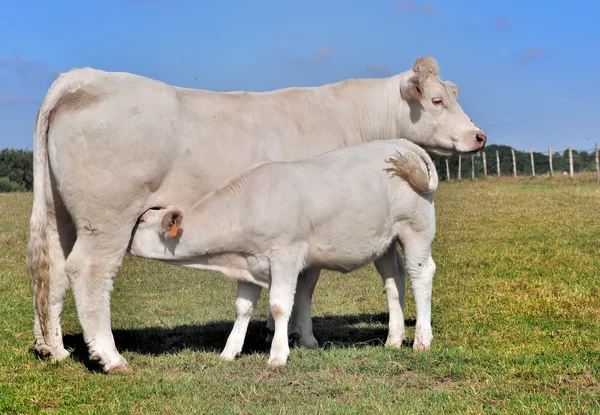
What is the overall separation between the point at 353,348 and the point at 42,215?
10.5 feet

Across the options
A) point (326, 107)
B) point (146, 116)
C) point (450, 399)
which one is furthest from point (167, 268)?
point (450, 399)

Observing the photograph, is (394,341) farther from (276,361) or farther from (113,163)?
(113,163)

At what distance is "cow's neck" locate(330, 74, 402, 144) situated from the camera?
9.40 meters

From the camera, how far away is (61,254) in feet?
26.5

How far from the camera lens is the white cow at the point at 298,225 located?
7309 mm

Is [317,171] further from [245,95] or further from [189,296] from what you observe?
[189,296]

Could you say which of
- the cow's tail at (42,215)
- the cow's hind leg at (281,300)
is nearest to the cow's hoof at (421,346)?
the cow's hind leg at (281,300)

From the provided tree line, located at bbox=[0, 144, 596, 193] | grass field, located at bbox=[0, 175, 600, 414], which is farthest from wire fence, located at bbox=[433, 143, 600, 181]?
grass field, located at bbox=[0, 175, 600, 414]

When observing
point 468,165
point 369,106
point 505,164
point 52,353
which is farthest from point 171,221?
point 505,164

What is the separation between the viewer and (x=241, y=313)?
7.72m

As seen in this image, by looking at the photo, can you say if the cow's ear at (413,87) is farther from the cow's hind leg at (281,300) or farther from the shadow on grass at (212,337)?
the cow's hind leg at (281,300)

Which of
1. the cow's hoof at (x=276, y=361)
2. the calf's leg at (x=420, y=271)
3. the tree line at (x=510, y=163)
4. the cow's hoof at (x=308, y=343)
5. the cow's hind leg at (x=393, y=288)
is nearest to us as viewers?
the cow's hoof at (x=276, y=361)

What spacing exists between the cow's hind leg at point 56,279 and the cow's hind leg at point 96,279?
668 millimetres

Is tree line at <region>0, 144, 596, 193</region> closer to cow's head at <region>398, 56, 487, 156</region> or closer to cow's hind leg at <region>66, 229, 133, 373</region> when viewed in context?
cow's head at <region>398, 56, 487, 156</region>
